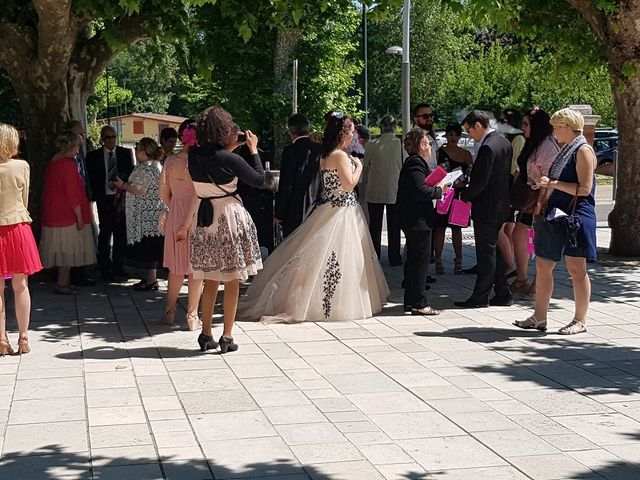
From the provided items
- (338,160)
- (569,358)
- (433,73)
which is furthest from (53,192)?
(433,73)

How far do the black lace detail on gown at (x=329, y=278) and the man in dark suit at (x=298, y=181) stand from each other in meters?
1.31

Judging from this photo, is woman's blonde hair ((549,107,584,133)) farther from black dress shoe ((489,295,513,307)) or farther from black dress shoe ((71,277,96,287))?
black dress shoe ((71,277,96,287))

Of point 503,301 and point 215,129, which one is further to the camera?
point 503,301

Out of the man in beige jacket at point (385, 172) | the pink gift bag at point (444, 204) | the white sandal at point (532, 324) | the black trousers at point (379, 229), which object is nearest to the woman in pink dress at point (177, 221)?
the white sandal at point (532, 324)

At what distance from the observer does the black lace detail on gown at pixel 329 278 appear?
9.53m

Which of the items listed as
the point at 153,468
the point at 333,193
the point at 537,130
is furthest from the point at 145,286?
the point at 153,468

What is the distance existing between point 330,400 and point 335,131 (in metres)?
3.29

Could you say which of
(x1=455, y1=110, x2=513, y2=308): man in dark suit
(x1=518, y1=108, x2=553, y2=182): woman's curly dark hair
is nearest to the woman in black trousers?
(x1=455, y1=110, x2=513, y2=308): man in dark suit

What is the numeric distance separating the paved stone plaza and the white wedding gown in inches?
8.9

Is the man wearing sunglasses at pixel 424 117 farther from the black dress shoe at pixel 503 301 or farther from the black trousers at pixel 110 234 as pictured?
the black trousers at pixel 110 234

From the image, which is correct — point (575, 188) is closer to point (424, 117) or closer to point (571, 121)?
point (571, 121)

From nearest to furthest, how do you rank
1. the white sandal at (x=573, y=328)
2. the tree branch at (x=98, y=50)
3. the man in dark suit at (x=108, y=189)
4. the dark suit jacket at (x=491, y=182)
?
the white sandal at (x=573, y=328) → the dark suit jacket at (x=491, y=182) → the tree branch at (x=98, y=50) → the man in dark suit at (x=108, y=189)

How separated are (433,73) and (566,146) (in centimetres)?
5895

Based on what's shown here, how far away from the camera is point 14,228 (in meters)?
8.01
